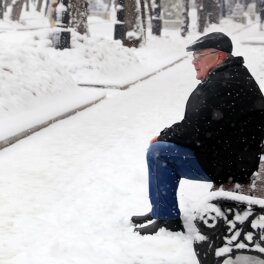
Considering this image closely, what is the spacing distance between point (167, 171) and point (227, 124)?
0.63 metres

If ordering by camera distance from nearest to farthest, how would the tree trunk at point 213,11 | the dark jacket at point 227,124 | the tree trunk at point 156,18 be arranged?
the dark jacket at point 227,124 → the tree trunk at point 156,18 → the tree trunk at point 213,11

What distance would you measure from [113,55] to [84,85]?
93.5 inches

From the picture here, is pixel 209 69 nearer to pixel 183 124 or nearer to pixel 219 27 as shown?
pixel 183 124

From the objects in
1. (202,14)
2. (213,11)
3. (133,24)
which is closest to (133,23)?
(133,24)

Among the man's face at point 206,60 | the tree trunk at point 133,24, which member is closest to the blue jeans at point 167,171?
the man's face at point 206,60

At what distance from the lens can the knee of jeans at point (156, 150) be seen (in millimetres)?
4113

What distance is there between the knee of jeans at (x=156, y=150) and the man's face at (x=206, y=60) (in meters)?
0.63

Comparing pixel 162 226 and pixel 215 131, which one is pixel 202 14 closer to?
pixel 162 226

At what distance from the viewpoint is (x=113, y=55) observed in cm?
1506

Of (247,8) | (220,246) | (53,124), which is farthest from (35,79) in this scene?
(247,8)

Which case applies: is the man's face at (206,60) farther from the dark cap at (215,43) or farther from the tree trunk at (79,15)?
the tree trunk at (79,15)

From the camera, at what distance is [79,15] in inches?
632

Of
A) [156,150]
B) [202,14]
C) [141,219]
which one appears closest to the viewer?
[156,150]

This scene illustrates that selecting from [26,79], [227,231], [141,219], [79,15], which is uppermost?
[79,15]
